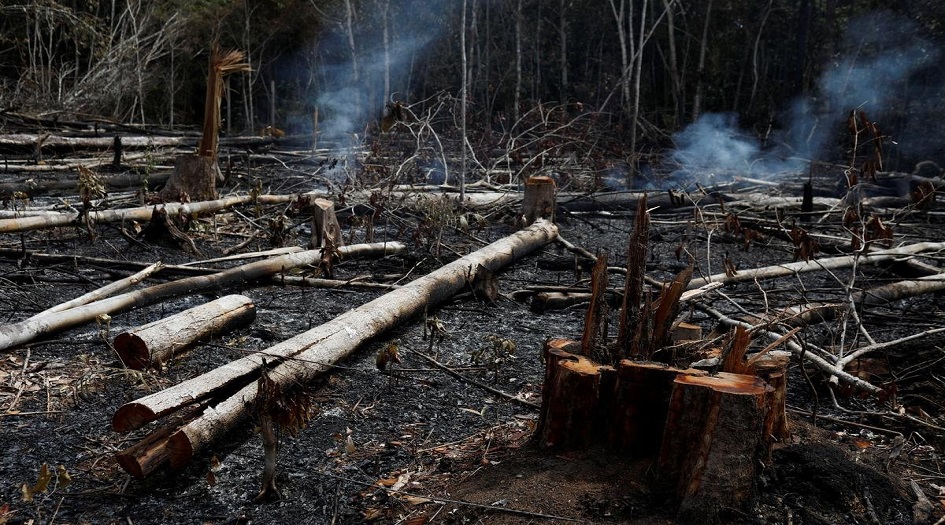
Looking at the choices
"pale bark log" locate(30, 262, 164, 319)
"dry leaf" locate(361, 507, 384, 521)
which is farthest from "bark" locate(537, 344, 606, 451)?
"pale bark log" locate(30, 262, 164, 319)

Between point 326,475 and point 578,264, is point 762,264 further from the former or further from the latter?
point 326,475

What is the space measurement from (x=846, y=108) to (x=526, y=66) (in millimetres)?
8353

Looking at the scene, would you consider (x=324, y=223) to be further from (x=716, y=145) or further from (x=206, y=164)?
(x=716, y=145)

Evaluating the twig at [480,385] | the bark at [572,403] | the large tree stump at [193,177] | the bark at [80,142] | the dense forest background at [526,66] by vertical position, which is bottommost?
the twig at [480,385]

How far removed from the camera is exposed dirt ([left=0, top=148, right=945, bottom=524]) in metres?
2.54

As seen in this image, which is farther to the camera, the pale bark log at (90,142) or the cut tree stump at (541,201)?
the pale bark log at (90,142)

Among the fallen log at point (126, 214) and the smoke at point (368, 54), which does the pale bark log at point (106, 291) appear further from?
the smoke at point (368, 54)

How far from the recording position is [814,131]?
16.6m

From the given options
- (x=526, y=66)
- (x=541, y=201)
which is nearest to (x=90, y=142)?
(x=541, y=201)

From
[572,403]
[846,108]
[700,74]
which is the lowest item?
[572,403]

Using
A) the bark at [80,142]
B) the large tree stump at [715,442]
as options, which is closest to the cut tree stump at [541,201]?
the large tree stump at [715,442]

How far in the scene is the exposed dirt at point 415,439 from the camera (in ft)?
8.34

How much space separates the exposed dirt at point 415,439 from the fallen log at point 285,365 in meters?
0.12

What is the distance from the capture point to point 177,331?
4137mm
